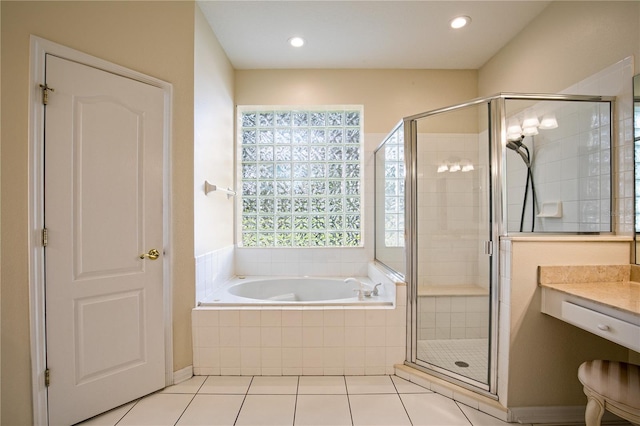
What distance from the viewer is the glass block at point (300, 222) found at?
3023mm

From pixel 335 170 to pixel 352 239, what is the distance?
762 mm

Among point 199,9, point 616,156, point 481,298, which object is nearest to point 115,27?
point 199,9

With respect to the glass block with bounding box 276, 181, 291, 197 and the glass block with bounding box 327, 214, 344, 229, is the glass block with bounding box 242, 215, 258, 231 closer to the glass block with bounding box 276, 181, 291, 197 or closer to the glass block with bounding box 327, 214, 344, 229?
the glass block with bounding box 276, 181, 291, 197

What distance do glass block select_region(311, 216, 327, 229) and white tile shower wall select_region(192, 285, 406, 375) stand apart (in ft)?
3.89

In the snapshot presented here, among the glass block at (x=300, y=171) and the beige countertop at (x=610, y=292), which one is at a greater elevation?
the glass block at (x=300, y=171)

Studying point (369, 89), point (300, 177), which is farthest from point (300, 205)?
point (369, 89)

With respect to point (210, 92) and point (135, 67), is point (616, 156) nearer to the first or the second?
point (210, 92)

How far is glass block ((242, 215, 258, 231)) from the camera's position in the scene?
9.85ft

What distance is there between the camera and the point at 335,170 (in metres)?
3.02

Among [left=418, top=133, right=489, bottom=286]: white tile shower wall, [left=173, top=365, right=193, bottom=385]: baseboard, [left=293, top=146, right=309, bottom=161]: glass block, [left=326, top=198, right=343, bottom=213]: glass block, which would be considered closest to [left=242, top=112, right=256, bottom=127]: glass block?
[left=293, top=146, right=309, bottom=161]: glass block

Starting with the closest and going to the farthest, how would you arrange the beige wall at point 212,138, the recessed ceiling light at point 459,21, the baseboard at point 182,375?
the baseboard at point 182,375 → the beige wall at point 212,138 → the recessed ceiling light at point 459,21

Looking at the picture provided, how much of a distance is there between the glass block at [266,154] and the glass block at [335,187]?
2.30ft

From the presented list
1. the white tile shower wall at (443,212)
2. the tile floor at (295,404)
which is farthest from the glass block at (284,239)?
the white tile shower wall at (443,212)

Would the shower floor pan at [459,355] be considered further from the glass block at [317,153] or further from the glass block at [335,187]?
the glass block at [317,153]
